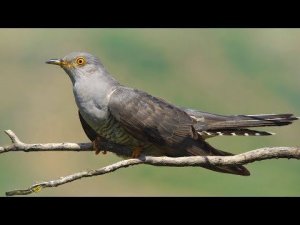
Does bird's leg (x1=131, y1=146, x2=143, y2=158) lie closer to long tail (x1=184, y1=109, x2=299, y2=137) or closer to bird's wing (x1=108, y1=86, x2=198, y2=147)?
bird's wing (x1=108, y1=86, x2=198, y2=147)

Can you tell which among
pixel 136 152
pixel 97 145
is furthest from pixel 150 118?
pixel 97 145

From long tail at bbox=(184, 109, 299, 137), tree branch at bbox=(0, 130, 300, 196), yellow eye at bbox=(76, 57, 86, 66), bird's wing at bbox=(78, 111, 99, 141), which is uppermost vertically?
yellow eye at bbox=(76, 57, 86, 66)

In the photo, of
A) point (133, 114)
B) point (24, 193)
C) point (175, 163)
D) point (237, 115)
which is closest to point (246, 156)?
point (175, 163)

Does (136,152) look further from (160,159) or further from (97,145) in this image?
(160,159)

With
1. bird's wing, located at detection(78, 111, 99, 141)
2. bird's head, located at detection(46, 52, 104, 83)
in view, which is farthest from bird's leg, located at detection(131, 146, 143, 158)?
bird's head, located at detection(46, 52, 104, 83)

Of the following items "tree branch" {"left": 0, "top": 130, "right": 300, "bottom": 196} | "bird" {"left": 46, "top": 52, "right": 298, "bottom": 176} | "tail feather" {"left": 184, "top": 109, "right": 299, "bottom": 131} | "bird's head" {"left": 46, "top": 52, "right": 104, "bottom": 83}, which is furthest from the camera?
"bird's head" {"left": 46, "top": 52, "right": 104, "bottom": 83}

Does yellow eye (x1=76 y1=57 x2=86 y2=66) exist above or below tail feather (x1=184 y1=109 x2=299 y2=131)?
above
